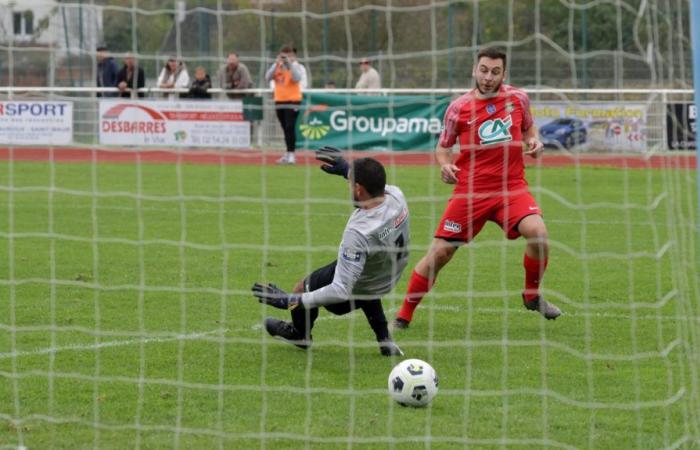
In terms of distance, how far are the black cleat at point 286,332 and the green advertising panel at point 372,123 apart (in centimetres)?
1469

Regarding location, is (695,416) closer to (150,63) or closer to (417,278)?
(417,278)

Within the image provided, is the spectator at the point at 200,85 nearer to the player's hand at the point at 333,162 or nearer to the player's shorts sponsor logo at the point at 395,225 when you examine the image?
the player's hand at the point at 333,162

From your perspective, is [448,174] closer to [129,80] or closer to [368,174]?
[368,174]

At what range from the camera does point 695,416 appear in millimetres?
5695

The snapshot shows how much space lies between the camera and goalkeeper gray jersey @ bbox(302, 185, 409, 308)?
6.77m

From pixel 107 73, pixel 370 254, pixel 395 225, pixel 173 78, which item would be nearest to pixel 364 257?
pixel 370 254

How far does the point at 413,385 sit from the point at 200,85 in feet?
55.2

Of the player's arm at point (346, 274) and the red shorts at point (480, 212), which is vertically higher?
the red shorts at point (480, 212)

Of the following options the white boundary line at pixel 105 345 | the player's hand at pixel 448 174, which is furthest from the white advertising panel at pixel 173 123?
the player's hand at pixel 448 174

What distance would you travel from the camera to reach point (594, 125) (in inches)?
826

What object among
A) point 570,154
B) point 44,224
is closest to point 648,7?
point 44,224

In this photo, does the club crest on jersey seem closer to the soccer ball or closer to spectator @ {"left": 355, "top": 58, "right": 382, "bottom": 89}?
the soccer ball

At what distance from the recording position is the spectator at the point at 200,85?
21.9 meters

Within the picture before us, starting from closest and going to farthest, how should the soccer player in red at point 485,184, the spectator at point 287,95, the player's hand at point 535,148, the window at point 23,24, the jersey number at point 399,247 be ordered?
the jersey number at point 399,247 → the player's hand at point 535,148 → the soccer player in red at point 485,184 → the spectator at point 287,95 → the window at point 23,24
